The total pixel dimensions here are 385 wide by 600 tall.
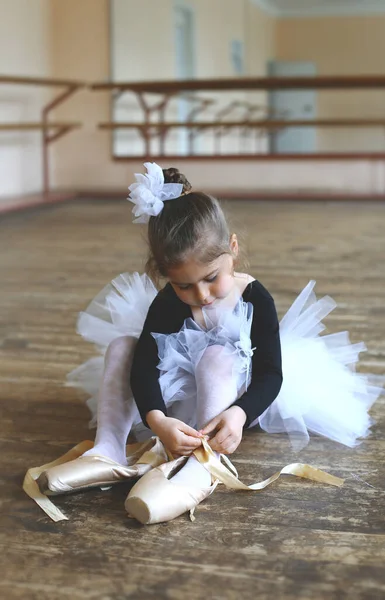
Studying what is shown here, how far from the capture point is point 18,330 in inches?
85.1

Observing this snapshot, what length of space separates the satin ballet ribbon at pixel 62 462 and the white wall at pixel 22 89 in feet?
15.1

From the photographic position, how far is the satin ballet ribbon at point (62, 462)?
3.63 ft

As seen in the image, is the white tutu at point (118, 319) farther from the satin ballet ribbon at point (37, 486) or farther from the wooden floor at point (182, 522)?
the satin ballet ribbon at point (37, 486)

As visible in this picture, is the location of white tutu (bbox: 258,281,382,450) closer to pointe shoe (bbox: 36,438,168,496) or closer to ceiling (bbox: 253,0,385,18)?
pointe shoe (bbox: 36,438,168,496)

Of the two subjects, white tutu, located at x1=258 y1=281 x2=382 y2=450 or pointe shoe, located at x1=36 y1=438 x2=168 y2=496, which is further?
white tutu, located at x1=258 y1=281 x2=382 y2=450

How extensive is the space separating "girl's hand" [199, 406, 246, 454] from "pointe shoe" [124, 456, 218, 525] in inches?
3.2

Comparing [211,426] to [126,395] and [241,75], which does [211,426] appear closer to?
[126,395]

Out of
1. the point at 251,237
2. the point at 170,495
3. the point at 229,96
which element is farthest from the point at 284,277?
the point at 229,96

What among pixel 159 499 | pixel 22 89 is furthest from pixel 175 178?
pixel 22 89

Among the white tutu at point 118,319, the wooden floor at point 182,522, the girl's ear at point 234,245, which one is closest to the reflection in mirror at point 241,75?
the wooden floor at point 182,522

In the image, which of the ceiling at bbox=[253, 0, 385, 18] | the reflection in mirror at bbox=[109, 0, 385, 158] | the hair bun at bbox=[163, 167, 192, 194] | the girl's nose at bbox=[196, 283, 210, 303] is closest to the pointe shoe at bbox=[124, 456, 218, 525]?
the girl's nose at bbox=[196, 283, 210, 303]

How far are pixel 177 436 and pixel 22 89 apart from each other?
5123mm

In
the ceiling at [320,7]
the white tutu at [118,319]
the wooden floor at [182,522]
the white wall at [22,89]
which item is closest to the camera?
the wooden floor at [182,522]

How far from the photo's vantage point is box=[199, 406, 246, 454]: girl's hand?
118 centimetres
